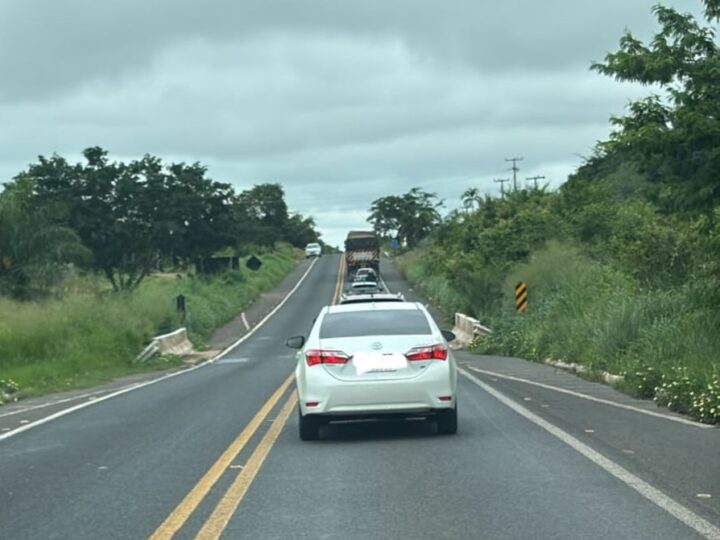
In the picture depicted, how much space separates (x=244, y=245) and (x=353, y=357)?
106 meters

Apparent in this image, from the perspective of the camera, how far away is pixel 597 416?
1563 cm

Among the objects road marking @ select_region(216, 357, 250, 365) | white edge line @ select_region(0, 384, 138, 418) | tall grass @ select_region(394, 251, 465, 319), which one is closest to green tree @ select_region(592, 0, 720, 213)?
white edge line @ select_region(0, 384, 138, 418)

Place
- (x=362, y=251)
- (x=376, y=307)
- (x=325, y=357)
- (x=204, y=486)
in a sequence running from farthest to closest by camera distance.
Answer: (x=362, y=251), (x=376, y=307), (x=325, y=357), (x=204, y=486)

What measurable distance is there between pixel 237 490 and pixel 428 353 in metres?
3.56

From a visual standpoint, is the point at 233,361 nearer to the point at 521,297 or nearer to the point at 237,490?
the point at 521,297

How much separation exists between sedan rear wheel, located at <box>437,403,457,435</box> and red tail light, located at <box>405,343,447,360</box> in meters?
0.71

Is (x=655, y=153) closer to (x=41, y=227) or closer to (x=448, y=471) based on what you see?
(x=448, y=471)

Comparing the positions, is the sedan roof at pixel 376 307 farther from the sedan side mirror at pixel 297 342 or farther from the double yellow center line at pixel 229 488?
the double yellow center line at pixel 229 488

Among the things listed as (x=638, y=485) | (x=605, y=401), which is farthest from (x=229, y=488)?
(x=605, y=401)

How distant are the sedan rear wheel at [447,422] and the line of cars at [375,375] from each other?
0.8 inches

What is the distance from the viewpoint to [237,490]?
10305mm

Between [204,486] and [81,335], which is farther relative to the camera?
[81,335]

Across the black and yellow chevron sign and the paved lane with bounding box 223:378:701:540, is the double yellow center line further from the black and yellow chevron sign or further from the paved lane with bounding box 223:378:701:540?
the black and yellow chevron sign

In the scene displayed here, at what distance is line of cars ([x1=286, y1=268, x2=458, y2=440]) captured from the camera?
13.0 meters
